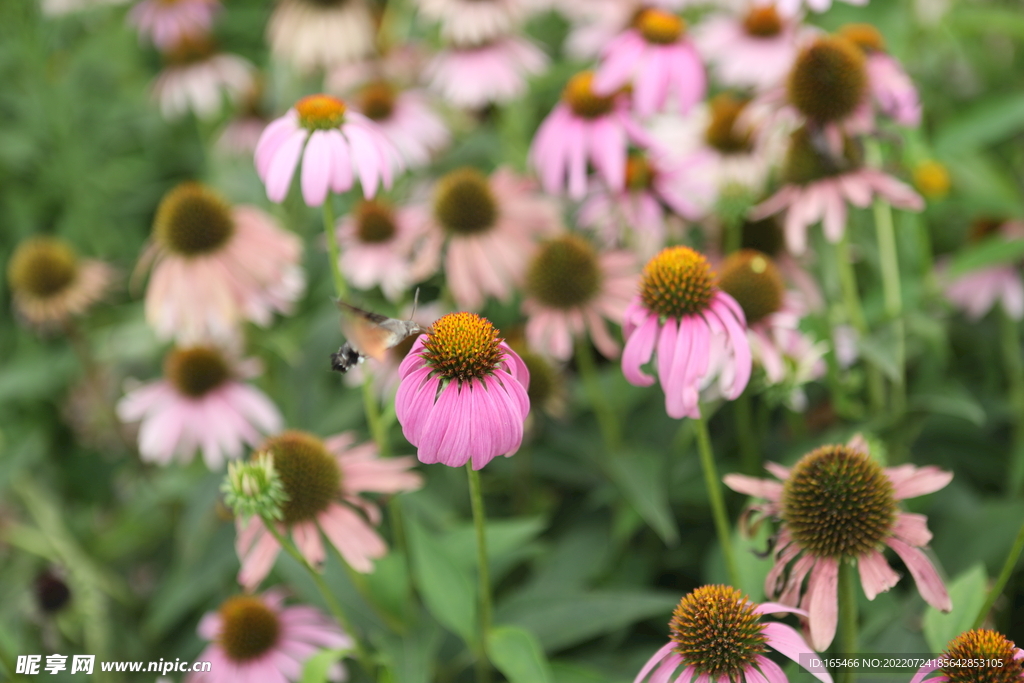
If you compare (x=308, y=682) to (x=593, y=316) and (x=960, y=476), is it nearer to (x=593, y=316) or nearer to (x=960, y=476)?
(x=593, y=316)

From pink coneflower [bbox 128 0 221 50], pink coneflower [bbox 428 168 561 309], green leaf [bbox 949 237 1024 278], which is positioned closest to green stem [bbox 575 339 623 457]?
pink coneflower [bbox 428 168 561 309]

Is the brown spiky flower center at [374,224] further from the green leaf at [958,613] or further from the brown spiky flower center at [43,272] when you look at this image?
the green leaf at [958,613]

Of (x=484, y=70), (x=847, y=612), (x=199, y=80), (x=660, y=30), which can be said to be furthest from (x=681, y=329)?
(x=199, y=80)

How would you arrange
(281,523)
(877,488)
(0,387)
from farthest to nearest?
(0,387), (281,523), (877,488)

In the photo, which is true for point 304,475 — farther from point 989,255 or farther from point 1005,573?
point 989,255

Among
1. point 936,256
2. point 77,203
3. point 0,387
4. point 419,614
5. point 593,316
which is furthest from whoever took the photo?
point 77,203

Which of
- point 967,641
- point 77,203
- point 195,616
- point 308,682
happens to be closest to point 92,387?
point 195,616
